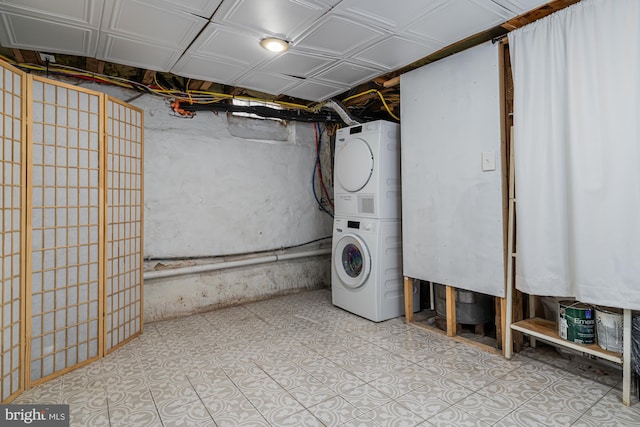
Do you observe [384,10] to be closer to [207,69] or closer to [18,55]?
[207,69]

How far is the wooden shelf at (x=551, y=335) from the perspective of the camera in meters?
1.99

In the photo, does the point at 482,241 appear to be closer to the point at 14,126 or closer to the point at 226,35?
the point at 226,35

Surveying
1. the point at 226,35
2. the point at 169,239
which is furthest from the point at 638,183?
the point at 169,239

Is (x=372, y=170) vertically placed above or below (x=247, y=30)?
below

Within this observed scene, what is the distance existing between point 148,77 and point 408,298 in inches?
127

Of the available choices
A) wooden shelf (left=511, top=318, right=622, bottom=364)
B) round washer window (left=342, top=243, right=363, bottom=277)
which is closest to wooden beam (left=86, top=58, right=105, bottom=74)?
round washer window (left=342, top=243, right=363, bottom=277)

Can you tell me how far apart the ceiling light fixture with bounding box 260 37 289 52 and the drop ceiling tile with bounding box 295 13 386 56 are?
0.32 ft

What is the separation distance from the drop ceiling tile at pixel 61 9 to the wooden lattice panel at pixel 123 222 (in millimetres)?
565

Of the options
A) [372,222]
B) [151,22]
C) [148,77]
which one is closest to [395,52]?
[372,222]

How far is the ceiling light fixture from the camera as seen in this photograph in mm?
2527

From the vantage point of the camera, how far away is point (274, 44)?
102 inches

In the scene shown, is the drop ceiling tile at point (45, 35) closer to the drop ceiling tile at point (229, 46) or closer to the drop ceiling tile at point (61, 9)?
the drop ceiling tile at point (61, 9)

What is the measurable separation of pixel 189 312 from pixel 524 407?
3.03 m

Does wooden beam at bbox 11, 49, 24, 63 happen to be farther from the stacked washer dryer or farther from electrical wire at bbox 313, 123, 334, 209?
electrical wire at bbox 313, 123, 334, 209
